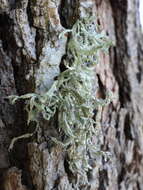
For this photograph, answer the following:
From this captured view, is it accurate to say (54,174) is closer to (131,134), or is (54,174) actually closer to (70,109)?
(70,109)

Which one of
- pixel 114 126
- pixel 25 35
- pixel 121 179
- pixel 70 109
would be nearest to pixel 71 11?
pixel 25 35

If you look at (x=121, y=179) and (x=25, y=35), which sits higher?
(x=25, y=35)

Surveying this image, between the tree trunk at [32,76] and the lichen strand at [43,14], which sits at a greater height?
the lichen strand at [43,14]

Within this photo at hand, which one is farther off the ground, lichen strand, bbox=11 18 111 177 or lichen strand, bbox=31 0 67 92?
lichen strand, bbox=31 0 67 92

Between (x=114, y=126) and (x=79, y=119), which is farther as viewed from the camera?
(x=114, y=126)

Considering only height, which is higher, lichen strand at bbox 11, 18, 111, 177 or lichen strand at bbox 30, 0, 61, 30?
lichen strand at bbox 30, 0, 61, 30

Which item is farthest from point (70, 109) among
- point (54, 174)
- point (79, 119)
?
point (54, 174)

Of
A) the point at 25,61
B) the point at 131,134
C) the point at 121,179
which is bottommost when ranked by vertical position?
the point at 121,179

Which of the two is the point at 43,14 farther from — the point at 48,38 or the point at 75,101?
the point at 75,101

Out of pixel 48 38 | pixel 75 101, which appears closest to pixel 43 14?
pixel 48 38
